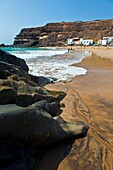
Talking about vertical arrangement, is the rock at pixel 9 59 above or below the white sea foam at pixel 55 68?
above

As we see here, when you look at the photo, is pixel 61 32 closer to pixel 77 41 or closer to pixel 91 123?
pixel 77 41

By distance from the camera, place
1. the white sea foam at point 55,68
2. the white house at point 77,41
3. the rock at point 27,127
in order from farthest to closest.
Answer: the white house at point 77,41
the white sea foam at point 55,68
the rock at point 27,127

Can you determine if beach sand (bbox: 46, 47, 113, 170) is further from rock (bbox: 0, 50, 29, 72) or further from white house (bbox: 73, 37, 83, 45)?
white house (bbox: 73, 37, 83, 45)

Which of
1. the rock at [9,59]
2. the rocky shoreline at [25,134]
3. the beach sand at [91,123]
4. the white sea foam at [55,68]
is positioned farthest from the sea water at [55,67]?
the rocky shoreline at [25,134]

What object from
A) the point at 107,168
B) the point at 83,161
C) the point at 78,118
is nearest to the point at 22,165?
the point at 83,161

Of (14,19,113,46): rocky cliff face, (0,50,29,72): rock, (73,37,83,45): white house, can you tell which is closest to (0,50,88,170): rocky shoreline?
(0,50,29,72): rock

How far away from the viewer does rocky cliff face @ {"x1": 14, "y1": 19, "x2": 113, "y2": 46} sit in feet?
369

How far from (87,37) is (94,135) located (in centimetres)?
11243

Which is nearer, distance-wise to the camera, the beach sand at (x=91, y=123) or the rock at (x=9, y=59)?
the beach sand at (x=91, y=123)

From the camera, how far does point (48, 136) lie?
3.28 meters

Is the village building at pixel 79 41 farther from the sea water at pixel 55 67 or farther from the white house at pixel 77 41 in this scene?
the sea water at pixel 55 67

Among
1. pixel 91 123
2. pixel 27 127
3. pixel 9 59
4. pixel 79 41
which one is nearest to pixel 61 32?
pixel 79 41

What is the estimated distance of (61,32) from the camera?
12169 centimetres

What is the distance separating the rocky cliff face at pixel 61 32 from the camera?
11250 cm
